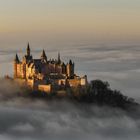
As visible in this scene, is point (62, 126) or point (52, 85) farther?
point (62, 126)

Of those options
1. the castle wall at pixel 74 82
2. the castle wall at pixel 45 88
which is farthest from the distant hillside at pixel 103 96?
the castle wall at pixel 45 88

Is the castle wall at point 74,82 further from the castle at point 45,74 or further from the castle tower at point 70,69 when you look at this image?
the castle tower at point 70,69

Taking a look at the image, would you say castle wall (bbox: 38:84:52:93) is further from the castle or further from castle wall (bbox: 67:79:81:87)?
castle wall (bbox: 67:79:81:87)

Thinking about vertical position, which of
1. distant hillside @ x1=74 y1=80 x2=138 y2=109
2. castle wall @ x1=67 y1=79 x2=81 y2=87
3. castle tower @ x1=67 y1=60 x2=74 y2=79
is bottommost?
distant hillside @ x1=74 y1=80 x2=138 y2=109

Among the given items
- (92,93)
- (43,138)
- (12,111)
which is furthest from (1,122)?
(92,93)

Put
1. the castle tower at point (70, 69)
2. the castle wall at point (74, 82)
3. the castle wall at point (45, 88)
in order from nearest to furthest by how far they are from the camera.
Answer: the castle wall at point (45, 88) < the castle wall at point (74, 82) < the castle tower at point (70, 69)

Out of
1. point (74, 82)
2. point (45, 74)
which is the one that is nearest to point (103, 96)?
point (74, 82)

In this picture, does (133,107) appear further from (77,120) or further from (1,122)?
(1,122)

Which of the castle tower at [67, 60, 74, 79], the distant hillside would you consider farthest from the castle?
the distant hillside

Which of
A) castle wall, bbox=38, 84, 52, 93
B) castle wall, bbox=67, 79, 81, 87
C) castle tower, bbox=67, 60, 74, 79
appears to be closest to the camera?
castle wall, bbox=38, 84, 52, 93
